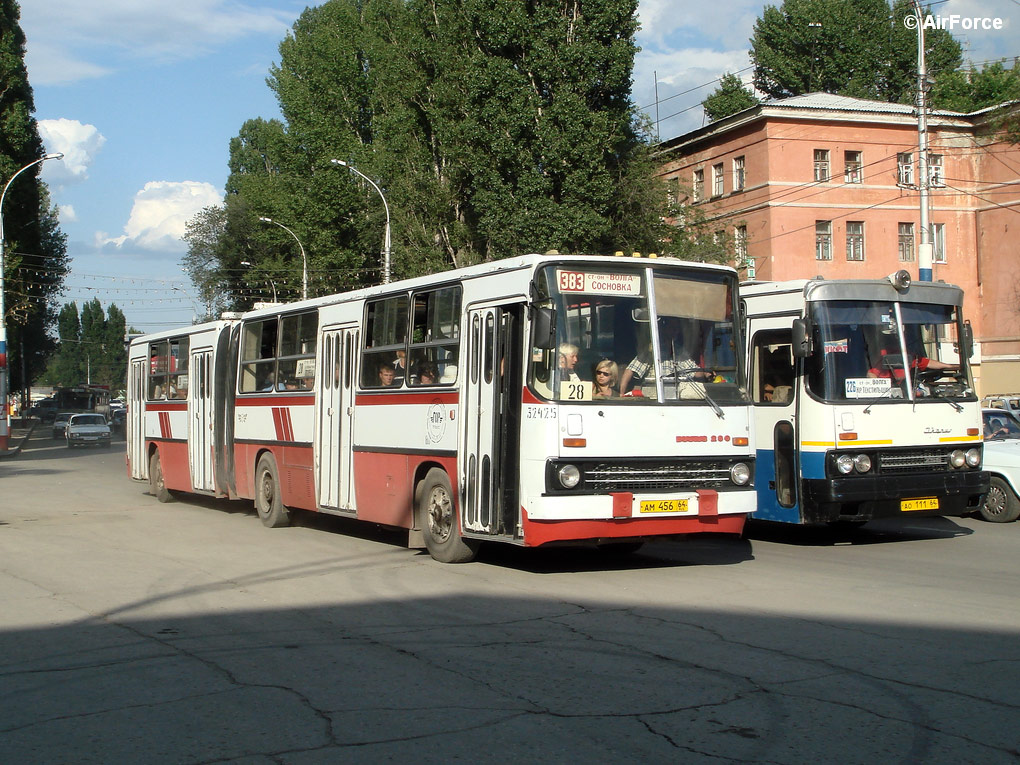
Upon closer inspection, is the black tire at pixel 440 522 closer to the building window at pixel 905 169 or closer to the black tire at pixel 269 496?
the black tire at pixel 269 496

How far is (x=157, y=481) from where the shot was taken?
21.8 m

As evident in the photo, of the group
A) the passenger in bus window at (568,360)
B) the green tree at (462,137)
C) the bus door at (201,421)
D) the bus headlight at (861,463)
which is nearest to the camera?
the passenger in bus window at (568,360)

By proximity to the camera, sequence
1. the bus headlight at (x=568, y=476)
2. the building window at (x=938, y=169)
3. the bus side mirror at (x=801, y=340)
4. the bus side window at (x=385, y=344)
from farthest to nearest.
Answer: the building window at (x=938, y=169)
the bus side window at (x=385, y=344)
the bus side mirror at (x=801, y=340)
the bus headlight at (x=568, y=476)

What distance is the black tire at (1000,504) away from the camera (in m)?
15.8

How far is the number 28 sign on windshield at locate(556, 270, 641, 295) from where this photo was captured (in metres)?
10.5

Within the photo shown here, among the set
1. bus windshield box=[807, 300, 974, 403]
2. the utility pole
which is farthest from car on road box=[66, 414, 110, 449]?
bus windshield box=[807, 300, 974, 403]

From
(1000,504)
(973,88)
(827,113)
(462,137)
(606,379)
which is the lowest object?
(1000,504)

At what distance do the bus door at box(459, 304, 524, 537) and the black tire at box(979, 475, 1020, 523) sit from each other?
814cm

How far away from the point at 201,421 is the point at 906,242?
3901 cm

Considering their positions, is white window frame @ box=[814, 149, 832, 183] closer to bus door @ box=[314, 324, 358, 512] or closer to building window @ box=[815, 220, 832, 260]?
building window @ box=[815, 220, 832, 260]

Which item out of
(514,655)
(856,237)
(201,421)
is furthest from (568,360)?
(856,237)

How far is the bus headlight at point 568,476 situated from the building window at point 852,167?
1685 inches

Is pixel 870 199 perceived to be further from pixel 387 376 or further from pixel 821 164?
pixel 387 376

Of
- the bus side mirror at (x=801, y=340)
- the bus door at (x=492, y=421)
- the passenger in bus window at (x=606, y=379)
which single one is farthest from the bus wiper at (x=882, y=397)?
the bus door at (x=492, y=421)
